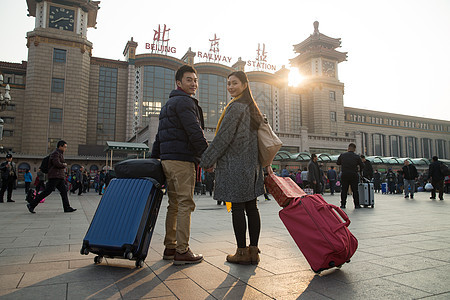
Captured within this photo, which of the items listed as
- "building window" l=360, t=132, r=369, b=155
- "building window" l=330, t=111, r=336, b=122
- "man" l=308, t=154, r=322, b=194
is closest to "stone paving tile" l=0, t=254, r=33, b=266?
"man" l=308, t=154, r=322, b=194

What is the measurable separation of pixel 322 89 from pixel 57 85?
38304mm

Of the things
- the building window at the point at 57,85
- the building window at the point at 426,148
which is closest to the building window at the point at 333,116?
the building window at the point at 426,148

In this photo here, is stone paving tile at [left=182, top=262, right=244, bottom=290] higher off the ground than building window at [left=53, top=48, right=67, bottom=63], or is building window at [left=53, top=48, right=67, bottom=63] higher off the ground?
building window at [left=53, top=48, right=67, bottom=63]

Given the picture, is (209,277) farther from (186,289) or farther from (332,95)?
(332,95)

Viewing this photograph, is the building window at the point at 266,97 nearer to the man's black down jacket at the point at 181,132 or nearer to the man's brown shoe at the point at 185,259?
the man's black down jacket at the point at 181,132

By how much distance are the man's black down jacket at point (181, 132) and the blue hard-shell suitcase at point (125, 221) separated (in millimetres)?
394

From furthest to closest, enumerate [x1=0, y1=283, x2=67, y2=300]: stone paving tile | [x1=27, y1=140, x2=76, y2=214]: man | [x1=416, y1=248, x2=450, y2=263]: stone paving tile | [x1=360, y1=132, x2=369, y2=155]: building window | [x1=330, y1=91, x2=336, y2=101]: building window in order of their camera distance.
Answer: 1. [x1=360, y1=132, x2=369, y2=155]: building window
2. [x1=330, y1=91, x2=336, y2=101]: building window
3. [x1=27, y1=140, x2=76, y2=214]: man
4. [x1=416, y1=248, x2=450, y2=263]: stone paving tile
5. [x1=0, y1=283, x2=67, y2=300]: stone paving tile

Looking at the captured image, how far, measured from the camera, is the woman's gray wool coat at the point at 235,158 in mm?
2840

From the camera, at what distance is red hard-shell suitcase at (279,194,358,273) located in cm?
233

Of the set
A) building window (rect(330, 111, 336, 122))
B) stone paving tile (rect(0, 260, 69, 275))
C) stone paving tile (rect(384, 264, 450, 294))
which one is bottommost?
stone paving tile (rect(0, 260, 69, 275))

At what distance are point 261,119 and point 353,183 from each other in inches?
242

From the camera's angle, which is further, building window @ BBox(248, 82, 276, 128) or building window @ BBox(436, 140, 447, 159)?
building window @ BBox(436, 140, 447, 159)

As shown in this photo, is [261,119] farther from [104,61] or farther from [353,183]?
[104,61]

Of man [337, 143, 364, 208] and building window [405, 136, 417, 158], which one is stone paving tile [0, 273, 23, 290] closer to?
man [337, 143, 364, 208]
